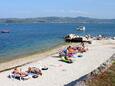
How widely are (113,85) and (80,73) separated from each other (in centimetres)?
1415

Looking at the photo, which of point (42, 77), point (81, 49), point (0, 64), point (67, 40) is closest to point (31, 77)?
point (42, 77)

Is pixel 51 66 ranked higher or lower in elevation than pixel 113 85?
lower

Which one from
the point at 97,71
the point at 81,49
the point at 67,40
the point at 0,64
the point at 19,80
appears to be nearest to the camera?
the point at 97,71

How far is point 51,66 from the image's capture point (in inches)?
Answer: 1351

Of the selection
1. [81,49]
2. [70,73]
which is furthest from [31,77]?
[81,49]

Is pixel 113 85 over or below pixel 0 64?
over

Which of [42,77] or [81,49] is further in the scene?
[81,49]

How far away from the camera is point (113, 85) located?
1543 cm

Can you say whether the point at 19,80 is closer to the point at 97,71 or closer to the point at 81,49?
the point at 97,71

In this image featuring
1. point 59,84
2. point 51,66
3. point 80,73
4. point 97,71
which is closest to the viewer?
point 97,71

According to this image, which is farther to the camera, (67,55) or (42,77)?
(67,55)

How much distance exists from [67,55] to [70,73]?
38.2 feet

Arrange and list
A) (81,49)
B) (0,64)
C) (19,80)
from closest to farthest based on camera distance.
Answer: (19,80), (0,64), (81,49)

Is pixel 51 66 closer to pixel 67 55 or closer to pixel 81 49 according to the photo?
pixel 67 55
